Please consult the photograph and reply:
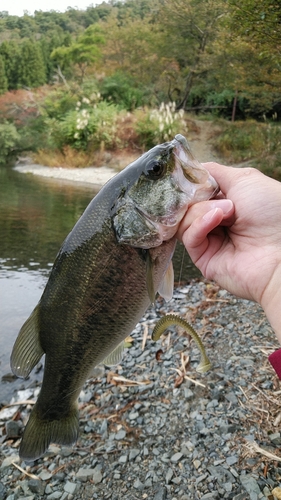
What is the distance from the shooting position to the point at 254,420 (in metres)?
3.60

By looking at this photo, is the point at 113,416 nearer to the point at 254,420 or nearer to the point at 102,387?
the point at 102,387

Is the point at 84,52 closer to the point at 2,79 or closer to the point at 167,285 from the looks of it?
the point at 2,79

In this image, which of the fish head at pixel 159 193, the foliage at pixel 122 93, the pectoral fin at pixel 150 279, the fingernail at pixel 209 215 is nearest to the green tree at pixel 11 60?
the foliage at pixel 122 93

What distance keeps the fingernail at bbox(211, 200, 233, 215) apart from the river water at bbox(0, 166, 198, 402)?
0.60m

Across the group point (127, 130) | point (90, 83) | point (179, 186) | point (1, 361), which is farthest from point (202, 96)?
point (179, 186)

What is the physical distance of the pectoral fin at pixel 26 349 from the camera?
229cm

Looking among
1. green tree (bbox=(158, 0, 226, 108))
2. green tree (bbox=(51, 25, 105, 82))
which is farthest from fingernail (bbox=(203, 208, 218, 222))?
green tree (bbox=(51, 25, 105, 82))

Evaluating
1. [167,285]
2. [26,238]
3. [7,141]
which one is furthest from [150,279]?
[7,141]

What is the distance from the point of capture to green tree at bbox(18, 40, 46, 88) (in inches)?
1758

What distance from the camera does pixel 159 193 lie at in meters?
2.01

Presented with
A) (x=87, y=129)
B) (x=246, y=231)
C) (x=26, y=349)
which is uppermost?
(x=246, y=231)

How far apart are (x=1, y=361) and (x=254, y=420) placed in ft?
10.7

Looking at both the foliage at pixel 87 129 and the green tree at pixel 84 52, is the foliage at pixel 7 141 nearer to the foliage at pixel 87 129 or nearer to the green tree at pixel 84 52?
the foliage at pixel 87 129

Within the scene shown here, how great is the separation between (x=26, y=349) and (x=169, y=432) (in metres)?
1.91
